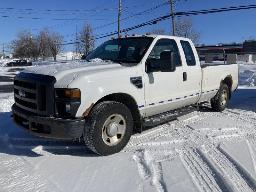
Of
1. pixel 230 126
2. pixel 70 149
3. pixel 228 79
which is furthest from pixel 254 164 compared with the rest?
pixel 228 79

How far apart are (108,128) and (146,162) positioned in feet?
2.68

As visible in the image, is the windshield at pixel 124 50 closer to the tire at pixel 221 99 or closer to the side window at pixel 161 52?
the side window at pixel 161 52

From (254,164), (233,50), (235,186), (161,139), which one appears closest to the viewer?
(235,186)

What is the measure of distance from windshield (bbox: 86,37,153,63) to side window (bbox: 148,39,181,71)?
17 centimetres

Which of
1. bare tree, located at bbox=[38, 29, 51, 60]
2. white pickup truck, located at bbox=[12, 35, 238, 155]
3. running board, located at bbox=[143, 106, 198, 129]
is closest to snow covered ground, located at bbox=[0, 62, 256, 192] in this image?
running board, located at bbox=[143, 106, 198, 129]

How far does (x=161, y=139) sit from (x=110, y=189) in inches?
90.3

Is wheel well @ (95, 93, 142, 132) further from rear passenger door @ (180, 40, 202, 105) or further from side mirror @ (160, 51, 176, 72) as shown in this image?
rear passenger door @ (180, 40, 202, 105)

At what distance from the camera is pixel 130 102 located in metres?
6.07

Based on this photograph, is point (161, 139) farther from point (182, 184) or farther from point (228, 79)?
point (228, 79)

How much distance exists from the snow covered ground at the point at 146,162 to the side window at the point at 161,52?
1359mm

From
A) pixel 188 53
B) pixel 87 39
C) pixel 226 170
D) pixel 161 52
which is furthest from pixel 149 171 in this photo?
pixel 87 39

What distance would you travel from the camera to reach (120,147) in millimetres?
5812

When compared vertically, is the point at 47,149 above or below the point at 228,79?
below

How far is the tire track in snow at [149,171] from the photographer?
14.6 feet
